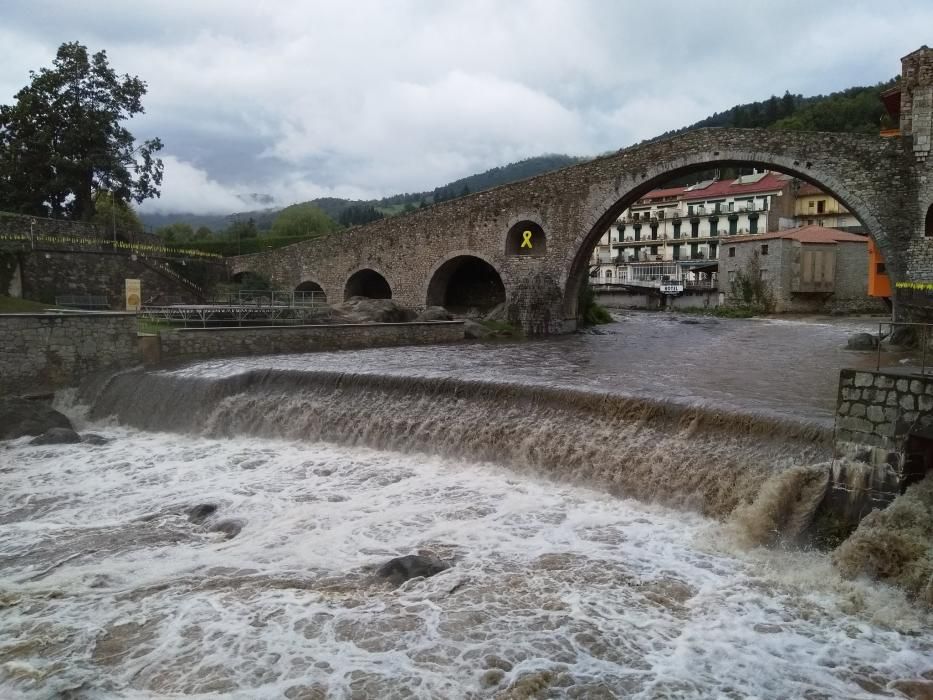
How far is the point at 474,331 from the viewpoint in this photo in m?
22.2

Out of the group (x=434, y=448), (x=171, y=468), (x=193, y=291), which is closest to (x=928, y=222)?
(x=434, y=448)

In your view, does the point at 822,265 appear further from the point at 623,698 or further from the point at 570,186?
the point at 623,698

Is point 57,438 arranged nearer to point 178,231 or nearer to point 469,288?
point 469,288

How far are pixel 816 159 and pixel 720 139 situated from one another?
2.93m

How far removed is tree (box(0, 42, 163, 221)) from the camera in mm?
34031

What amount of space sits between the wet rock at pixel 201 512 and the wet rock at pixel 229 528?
347mm

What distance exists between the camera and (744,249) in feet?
136

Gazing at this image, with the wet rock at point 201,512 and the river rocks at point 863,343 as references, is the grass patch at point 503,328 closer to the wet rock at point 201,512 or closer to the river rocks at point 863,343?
the river rocks at point 863,343

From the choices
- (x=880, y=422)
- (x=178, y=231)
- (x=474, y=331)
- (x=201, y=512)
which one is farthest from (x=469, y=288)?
(x=178, y=231)

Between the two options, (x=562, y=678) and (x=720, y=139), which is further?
(x=720, y=139)

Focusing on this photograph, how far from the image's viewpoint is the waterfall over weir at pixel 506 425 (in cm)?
774

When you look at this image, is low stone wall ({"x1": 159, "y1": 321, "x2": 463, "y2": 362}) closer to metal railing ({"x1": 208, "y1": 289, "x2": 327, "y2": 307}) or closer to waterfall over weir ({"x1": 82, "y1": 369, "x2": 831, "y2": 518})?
waterfall over weir ({"x1": 82, "y1": 369, "x2": 831, "y2": 518})

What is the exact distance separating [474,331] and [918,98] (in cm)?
1417

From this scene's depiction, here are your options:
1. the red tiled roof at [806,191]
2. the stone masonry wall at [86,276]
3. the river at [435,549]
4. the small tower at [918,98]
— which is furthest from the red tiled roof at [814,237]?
the stone masonry wall at [86,276]
